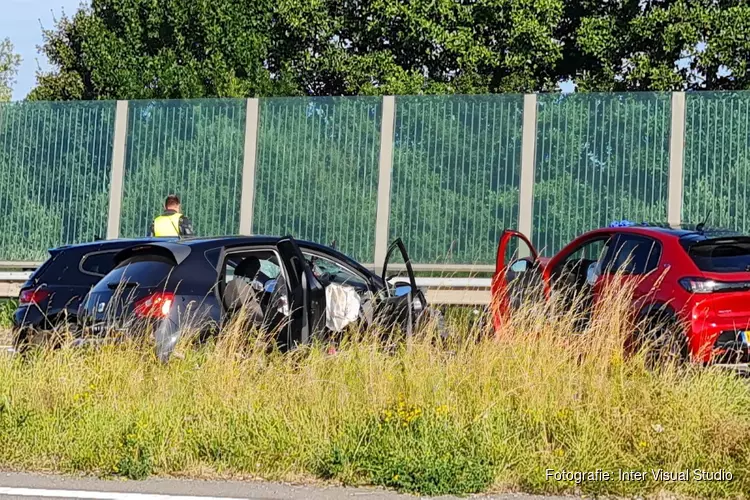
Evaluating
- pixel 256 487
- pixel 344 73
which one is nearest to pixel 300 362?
pixel 256 487

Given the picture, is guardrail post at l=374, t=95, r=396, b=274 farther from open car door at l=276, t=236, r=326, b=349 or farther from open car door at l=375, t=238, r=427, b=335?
open car door at l=276, t=236, r=326, b=349

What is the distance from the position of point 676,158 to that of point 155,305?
34.6 ft

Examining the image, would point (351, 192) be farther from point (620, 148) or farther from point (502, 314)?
point (502, 314)

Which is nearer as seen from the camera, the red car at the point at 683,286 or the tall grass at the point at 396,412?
the tall grass at the point at 396,412

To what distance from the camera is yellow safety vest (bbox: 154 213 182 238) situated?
17703mm

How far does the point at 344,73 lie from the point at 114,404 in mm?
24389

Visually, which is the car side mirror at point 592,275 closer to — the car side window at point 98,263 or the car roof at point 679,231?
the car roof at point 679,231

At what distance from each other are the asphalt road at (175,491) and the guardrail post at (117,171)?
13228 millimetres

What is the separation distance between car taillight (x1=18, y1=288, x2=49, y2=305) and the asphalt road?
5041 mm

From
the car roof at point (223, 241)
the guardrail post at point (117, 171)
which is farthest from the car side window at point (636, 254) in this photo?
the guardrail post at point (117, 171)

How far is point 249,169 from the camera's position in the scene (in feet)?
68.3

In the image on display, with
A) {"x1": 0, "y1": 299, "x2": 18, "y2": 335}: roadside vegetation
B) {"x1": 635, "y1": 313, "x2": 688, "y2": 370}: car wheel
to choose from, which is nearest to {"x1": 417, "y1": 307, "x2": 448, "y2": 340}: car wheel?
{"x1": 635, "y1": 313, "x2": 688, "y2": 370}: car wheel

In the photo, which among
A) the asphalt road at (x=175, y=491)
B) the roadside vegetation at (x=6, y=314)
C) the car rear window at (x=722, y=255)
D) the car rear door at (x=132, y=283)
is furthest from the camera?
the roadside vegetation at (x=6, y=314)

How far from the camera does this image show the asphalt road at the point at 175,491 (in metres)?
7.66
